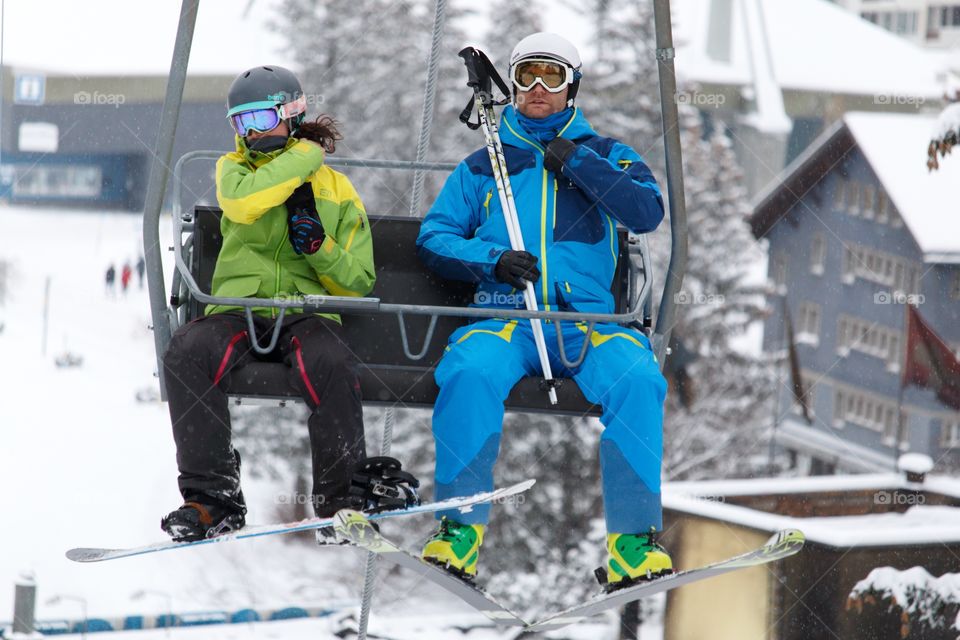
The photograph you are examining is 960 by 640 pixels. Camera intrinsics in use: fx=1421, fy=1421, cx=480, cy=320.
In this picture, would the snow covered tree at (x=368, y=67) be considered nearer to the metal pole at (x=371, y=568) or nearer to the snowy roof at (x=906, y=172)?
the snowy roof at (x=906, y=172)

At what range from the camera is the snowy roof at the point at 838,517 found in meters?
18.5

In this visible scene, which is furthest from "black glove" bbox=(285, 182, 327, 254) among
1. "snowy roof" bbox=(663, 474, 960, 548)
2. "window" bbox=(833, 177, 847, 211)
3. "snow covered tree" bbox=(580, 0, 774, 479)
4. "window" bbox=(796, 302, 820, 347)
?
"window" bbox=(833, 177, 847, 211)

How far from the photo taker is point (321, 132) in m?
3.43

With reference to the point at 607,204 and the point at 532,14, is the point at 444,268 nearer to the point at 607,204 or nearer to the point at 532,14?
the point at 607,204

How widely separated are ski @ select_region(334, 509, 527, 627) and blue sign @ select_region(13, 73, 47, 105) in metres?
25.9

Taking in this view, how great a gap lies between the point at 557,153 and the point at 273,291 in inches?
29.9

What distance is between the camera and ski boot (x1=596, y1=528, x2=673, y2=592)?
10.1ft

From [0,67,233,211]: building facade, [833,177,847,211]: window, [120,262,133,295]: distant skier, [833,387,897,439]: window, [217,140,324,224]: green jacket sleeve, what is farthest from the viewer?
[120,262,133,295]: distant skier

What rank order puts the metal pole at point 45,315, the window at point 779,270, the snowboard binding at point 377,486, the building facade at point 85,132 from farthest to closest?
the metal pole at point 45,315
the building facade at point 85,132
the window at point 779,270
the snowboard binding at point 377,486

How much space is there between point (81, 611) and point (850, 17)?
22.2 meters

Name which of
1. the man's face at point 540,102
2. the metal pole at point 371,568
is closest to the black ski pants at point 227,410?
the metal pole at point 371,568

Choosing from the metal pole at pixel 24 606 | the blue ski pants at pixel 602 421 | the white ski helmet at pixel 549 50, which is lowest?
the metal pole at pixel 24 606

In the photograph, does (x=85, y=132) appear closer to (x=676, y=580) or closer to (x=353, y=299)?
(x=353, y=299)

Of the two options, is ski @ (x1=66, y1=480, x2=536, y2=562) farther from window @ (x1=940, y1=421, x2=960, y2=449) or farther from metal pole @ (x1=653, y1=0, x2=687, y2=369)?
window @ (x1=940, y1=421, x2=960, y2=449)
